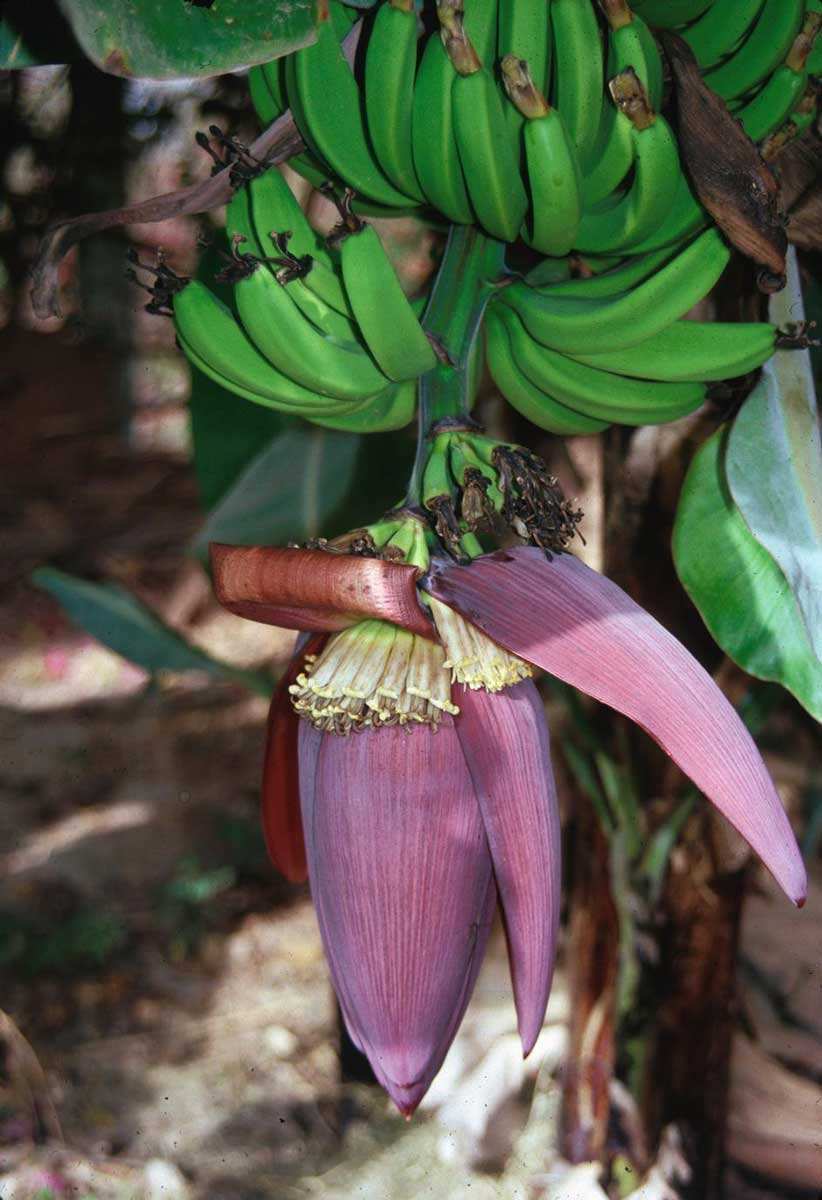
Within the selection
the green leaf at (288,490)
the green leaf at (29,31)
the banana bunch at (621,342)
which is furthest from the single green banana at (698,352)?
the green leaf at (288,490)

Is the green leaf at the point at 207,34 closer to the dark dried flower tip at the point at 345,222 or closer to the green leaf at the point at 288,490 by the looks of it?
the dark dried flower tip at the point at 345,222

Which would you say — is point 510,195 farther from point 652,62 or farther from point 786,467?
point 786,467

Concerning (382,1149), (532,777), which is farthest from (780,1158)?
(532,777)

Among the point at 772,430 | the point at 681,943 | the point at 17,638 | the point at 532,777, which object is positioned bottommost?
Answer: the point at 17,638

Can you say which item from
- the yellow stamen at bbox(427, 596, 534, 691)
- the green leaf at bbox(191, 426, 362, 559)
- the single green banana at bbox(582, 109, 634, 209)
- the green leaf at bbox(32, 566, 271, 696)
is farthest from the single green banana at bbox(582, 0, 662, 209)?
the green leaf at bbox(32, 566, 271, 696)

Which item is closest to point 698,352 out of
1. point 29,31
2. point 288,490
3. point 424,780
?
point 424,780

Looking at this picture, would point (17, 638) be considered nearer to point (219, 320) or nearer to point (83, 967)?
point (83, 967)

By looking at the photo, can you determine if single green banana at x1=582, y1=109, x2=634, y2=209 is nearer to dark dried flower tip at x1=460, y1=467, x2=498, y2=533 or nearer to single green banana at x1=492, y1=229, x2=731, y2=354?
single green banana at x1=492, y1=229, x2=731, y2=354
